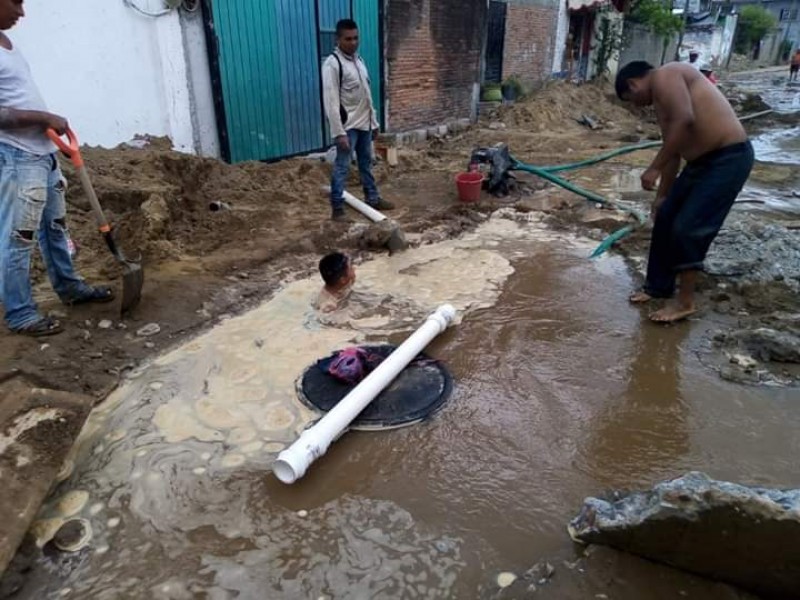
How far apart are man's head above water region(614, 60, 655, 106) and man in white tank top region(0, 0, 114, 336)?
3.50 m

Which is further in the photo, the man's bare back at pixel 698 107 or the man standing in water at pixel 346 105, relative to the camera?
the man standing in water at pixel 346 105

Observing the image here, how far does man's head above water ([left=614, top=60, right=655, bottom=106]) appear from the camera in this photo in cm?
349

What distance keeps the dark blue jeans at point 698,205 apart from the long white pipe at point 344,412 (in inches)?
68.4

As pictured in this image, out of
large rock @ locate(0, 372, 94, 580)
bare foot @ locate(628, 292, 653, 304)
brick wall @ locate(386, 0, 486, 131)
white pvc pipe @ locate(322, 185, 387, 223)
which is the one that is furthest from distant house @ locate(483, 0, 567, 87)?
large rock @ locate(0, 372, 94, 580)

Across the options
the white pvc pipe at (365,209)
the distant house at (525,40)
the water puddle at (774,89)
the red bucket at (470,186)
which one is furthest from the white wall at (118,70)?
the water puddle at (774,89)

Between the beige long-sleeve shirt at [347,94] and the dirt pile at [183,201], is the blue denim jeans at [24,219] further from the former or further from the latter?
the beige long-sleeve shirt at [347,94]

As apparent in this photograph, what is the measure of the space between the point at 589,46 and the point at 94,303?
17.6 m

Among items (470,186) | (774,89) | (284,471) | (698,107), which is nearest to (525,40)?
(470,186)

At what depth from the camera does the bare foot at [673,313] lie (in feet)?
12.5

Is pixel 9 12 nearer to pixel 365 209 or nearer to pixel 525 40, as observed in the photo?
pixel 365 209

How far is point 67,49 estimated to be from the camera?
16.8ft

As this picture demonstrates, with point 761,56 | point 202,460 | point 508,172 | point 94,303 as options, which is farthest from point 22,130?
point 761,56

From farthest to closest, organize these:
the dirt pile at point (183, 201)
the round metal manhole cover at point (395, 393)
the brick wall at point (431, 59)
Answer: the brick wall at point (431, 59) < the dirt pile at point (183, 201) < the round metal manhole cover at point (395, 393)

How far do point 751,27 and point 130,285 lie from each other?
159 feet
